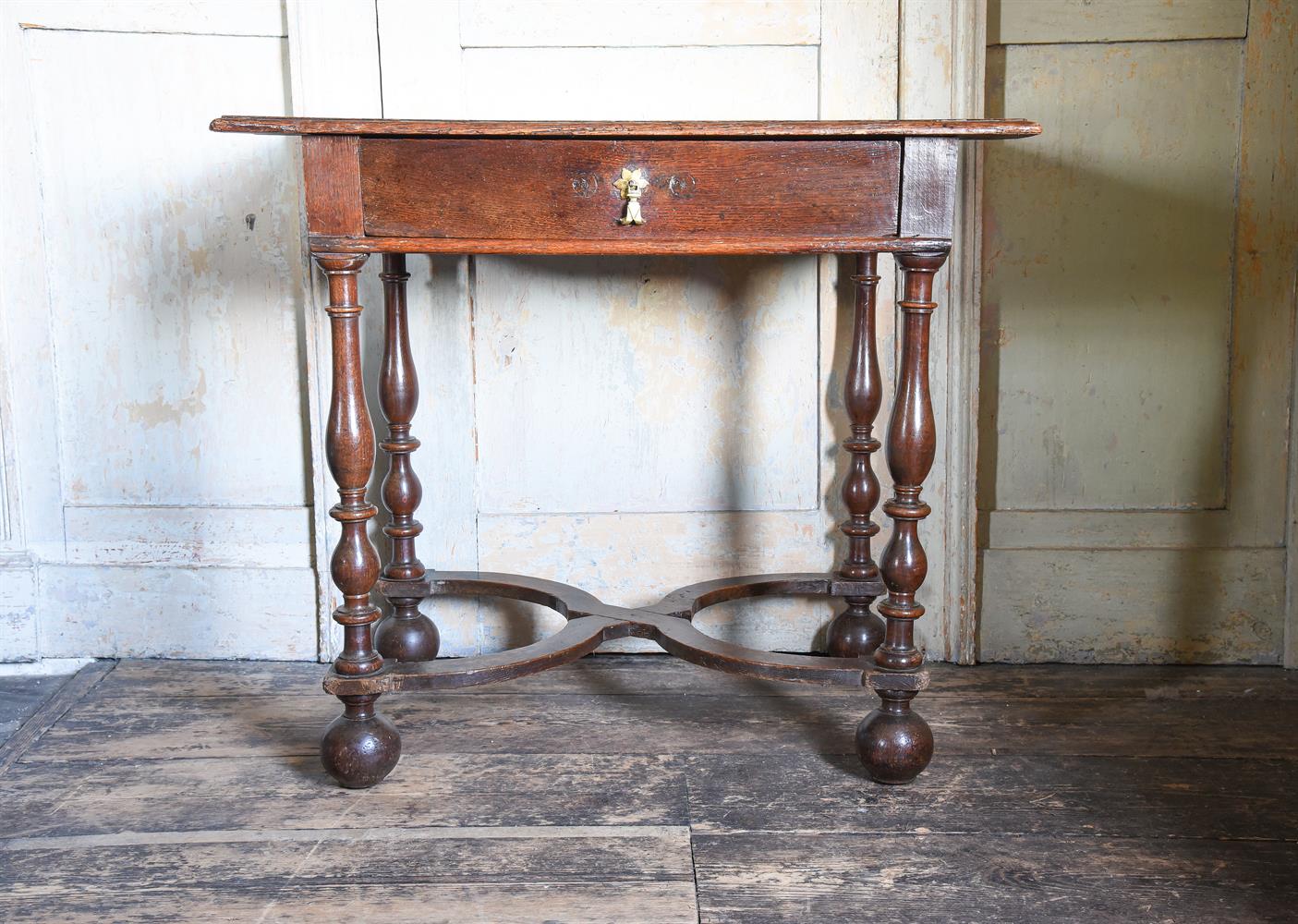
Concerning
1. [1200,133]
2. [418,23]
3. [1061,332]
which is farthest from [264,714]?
[1200,133]

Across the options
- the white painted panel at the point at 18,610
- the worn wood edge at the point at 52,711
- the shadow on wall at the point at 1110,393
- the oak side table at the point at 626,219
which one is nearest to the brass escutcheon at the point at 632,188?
the oak side table at the point at 626,219

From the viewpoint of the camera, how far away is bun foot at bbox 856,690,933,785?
1683 millimetres

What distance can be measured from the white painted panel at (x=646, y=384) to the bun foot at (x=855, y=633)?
0.23 metres

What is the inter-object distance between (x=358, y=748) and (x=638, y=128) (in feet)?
3.21

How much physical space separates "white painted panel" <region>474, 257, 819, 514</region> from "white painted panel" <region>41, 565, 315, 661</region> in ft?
1.52

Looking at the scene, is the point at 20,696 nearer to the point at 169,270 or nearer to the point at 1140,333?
the point at 169,270

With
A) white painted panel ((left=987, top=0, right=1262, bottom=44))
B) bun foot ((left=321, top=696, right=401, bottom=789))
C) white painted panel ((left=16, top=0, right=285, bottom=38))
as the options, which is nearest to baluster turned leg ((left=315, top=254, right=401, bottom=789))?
bun foot ((left=321, top=696, right=401, bottom=789))

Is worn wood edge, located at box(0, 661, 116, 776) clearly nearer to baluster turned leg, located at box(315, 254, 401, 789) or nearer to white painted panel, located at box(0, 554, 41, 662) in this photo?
white painted panel, located at box(0, 554, 41, 662)

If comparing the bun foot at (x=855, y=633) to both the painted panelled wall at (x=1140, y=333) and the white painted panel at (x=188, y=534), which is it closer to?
the painted panelled wall at (x=1140, y=333)

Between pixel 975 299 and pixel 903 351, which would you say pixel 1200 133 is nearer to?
pixel 975 299

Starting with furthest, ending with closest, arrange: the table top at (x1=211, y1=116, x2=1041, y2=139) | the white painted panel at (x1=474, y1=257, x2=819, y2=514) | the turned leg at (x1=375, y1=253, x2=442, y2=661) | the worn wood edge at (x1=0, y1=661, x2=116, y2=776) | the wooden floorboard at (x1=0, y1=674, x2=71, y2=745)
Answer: the white painted panel at (x1=474, y1=257, x2=819, y2=514), the turned leg at (x1=375, y1=253, x2=442, y2=661), the wooden floorboard at (x1=0, y1=674, x2=71, y2=745), the worn wood edge at (x1=0, y1=661, x2=116, y2=776), the table top at (x1=211, y1=116, x2=1041, y2=139)

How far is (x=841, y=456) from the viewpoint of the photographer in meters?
2.27

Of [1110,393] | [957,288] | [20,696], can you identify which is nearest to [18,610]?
[20,696]

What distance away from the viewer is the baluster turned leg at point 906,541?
166 centimetres
